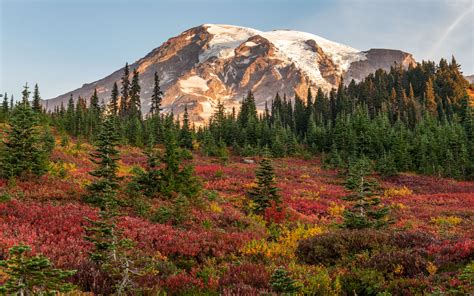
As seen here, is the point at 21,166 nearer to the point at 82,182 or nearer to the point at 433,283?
the point at 82,182

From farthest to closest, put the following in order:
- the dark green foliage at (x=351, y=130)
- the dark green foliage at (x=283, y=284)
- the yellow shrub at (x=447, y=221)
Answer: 1. the dark green foliage at (x=351, y=130)
2. the yellow shrub at (x=447, y=221)
3. the dark green foliage at (x=283, y=284)

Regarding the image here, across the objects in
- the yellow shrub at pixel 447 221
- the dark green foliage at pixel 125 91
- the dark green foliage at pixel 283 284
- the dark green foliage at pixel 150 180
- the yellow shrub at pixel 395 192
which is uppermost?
the dark green foliage at pixel 125 91

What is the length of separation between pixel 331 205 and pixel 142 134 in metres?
42.3

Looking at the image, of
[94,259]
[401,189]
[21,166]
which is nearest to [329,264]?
[94,259]

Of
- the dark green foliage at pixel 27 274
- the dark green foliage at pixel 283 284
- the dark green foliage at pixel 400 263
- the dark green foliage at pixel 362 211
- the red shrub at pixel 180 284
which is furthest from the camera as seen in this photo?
the dark green foliage at pixel 362 211

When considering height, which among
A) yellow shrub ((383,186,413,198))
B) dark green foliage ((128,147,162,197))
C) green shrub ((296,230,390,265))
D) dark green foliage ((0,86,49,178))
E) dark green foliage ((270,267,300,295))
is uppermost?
dark green foliage ((0,86,49,178))

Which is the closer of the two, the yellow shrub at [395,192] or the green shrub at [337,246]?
the green shrub at [337,246]

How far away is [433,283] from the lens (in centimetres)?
672

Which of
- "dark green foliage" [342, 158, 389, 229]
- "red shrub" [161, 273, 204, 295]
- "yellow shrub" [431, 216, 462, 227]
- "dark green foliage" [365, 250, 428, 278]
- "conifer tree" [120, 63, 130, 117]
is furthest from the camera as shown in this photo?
"conifer tree" [120, 63, 130, 117]

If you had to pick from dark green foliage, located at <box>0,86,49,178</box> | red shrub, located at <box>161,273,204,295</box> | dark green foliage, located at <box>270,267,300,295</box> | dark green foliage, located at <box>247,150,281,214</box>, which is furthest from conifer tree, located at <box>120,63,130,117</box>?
dark green foliage, located at <box>270,267,300,295</box>

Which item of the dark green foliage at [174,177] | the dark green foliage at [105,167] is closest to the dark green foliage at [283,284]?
the dark green foliage at [105,167]

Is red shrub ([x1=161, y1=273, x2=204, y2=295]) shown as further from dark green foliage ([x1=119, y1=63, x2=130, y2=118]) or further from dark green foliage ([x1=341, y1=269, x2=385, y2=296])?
dark green foliage ([x1=119, y1=63, x2=130, y2=118])

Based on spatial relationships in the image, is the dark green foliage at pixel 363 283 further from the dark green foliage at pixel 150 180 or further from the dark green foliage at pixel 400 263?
the dark green foliage at pixel 150 180

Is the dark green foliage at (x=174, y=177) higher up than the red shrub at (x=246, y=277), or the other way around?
the dark green foliage at (x=174, y=177)
